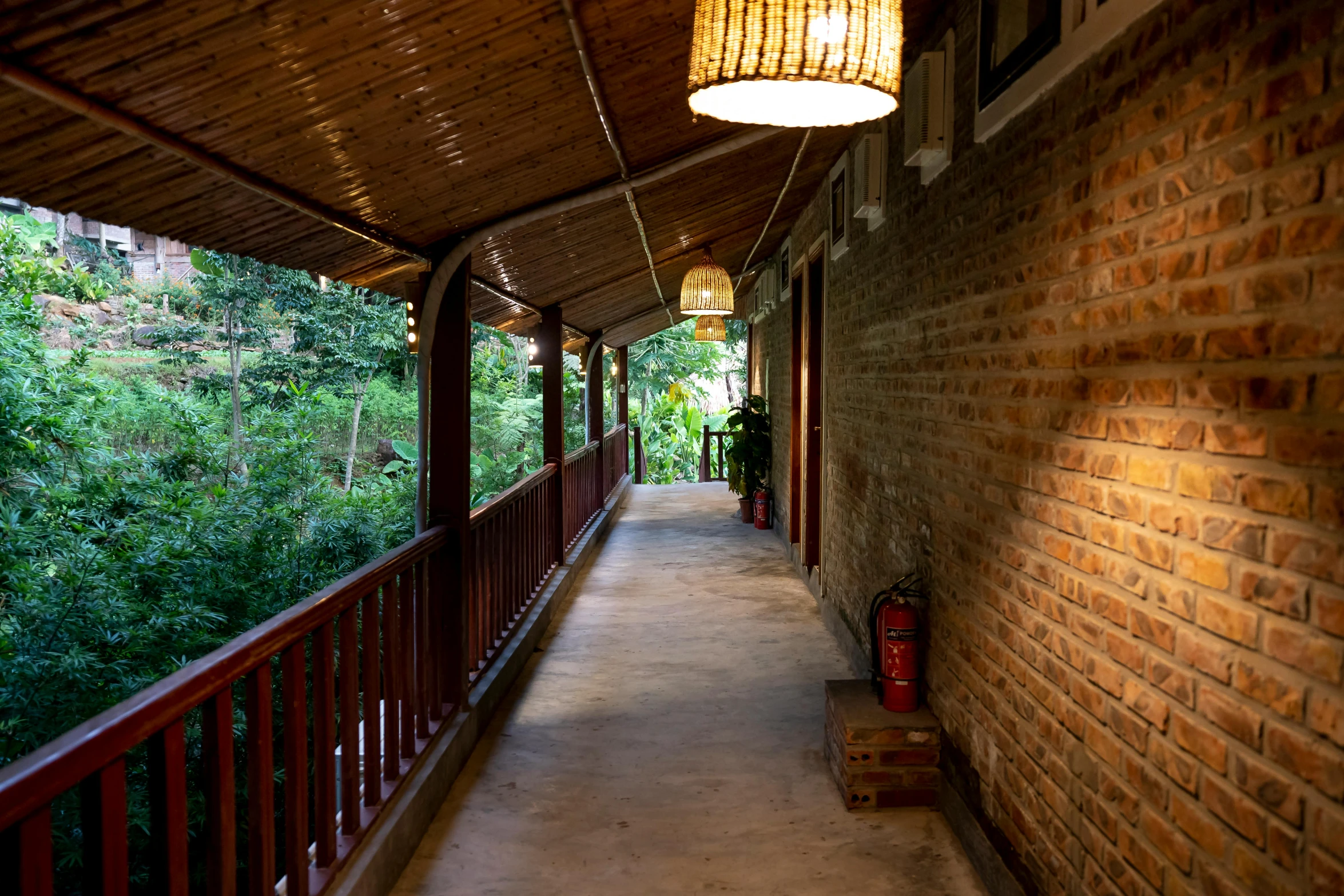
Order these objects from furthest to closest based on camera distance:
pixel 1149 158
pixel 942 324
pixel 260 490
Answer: pixel 260 490 → pixel 942 324 → pixel 1149 158

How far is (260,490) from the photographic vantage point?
725cm

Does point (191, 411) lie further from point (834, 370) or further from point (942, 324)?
point (942, 324)

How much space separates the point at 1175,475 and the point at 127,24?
2.05 m

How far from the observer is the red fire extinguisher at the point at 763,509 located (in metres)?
10.4

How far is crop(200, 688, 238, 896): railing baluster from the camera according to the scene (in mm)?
1978

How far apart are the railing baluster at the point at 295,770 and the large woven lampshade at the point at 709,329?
8.26m

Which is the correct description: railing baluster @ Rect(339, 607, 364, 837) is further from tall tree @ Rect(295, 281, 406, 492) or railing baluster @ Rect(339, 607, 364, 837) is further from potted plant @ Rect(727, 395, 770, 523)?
tall tree @ Rect(295, 281, 406, 492)

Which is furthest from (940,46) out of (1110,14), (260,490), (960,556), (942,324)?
(260,490)

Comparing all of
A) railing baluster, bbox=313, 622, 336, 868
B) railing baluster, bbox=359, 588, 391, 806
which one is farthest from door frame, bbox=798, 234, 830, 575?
railing baluster, bbox=313, 622, 336, 868

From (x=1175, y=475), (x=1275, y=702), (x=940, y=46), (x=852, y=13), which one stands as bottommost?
(x=1275, y=702)

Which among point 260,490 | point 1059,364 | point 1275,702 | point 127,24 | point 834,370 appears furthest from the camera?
point 260,490

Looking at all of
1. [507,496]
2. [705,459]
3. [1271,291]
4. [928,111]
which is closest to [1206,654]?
[1271,291]

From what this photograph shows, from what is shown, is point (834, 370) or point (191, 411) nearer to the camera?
point (834, 370)

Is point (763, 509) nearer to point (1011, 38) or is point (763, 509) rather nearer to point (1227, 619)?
point (1011, 38)
